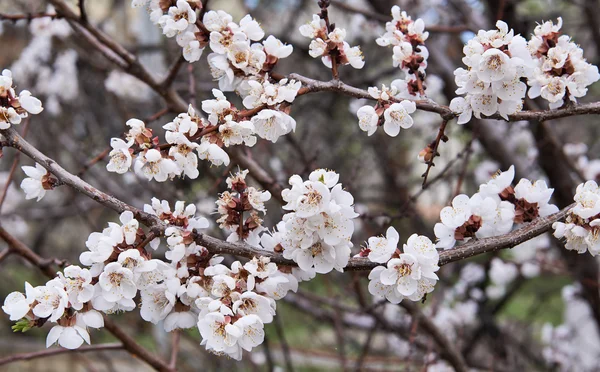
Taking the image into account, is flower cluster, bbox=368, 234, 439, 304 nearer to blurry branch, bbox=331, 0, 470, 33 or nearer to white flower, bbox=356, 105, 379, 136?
white flower, bbox=356, 105, 379, 136

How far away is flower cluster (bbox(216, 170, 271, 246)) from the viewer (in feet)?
4.36

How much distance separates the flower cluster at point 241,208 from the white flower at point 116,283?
0.24 m

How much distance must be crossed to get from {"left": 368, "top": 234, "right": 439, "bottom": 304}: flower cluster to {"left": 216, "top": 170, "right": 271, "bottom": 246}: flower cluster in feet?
0.85

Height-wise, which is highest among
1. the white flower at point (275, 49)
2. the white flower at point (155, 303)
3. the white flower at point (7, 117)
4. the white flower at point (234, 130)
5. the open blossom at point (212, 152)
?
the white flower at point (275, 49)

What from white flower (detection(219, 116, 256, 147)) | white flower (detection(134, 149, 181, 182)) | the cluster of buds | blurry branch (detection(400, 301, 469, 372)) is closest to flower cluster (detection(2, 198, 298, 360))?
white flower (detection(134, 149, 181, 182))

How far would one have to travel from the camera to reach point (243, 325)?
1154 millimetres

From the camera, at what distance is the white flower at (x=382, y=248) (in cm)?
126

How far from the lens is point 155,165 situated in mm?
1273

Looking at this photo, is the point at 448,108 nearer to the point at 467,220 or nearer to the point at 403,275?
the point at 467,220

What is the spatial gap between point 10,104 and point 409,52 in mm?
956

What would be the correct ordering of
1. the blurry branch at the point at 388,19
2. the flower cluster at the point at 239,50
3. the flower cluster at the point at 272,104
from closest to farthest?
the flower cluster at the point at 272,104 < the flower cluster at the point at 239,50 < the blurry branch at the point at 388,19

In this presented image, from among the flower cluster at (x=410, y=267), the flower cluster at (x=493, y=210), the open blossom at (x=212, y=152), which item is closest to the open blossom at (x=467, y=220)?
the flower cluster at (x=493, y=210)

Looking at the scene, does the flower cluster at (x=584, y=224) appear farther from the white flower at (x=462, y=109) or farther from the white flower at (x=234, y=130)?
the white flower at (x=234, y=130)

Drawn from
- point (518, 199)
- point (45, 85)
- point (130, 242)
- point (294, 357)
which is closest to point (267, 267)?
point (130, 242)
